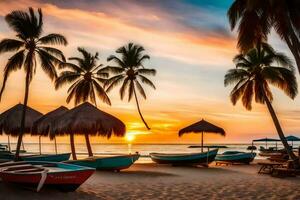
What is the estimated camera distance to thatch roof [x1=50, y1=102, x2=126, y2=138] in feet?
71.7

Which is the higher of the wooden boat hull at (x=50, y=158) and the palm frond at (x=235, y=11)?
the palm frond at (x=235, y=11)

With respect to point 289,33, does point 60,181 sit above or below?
below

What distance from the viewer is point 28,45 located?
85.7ft

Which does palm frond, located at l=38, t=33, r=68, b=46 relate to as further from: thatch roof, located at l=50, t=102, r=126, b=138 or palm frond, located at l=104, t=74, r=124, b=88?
palm frond, located at l=104, t=74, r=124, b=88

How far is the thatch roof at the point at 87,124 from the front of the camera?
21844 mm

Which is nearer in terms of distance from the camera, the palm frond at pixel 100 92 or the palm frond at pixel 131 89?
the palm frond at pixel 100 92

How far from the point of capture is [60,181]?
1255 centimetres

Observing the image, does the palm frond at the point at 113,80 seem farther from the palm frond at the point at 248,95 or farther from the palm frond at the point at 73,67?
the palm frond at the point at 248,95

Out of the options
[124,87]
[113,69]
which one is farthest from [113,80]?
[124,87]

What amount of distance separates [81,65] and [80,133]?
13.6m

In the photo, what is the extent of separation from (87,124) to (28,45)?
26.6ft

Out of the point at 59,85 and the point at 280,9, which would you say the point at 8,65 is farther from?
the point at 280,9

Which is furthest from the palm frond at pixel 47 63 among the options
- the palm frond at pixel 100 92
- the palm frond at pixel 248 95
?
the palm frond at pixel 248 95

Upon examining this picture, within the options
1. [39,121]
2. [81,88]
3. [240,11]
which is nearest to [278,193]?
[240,11]
